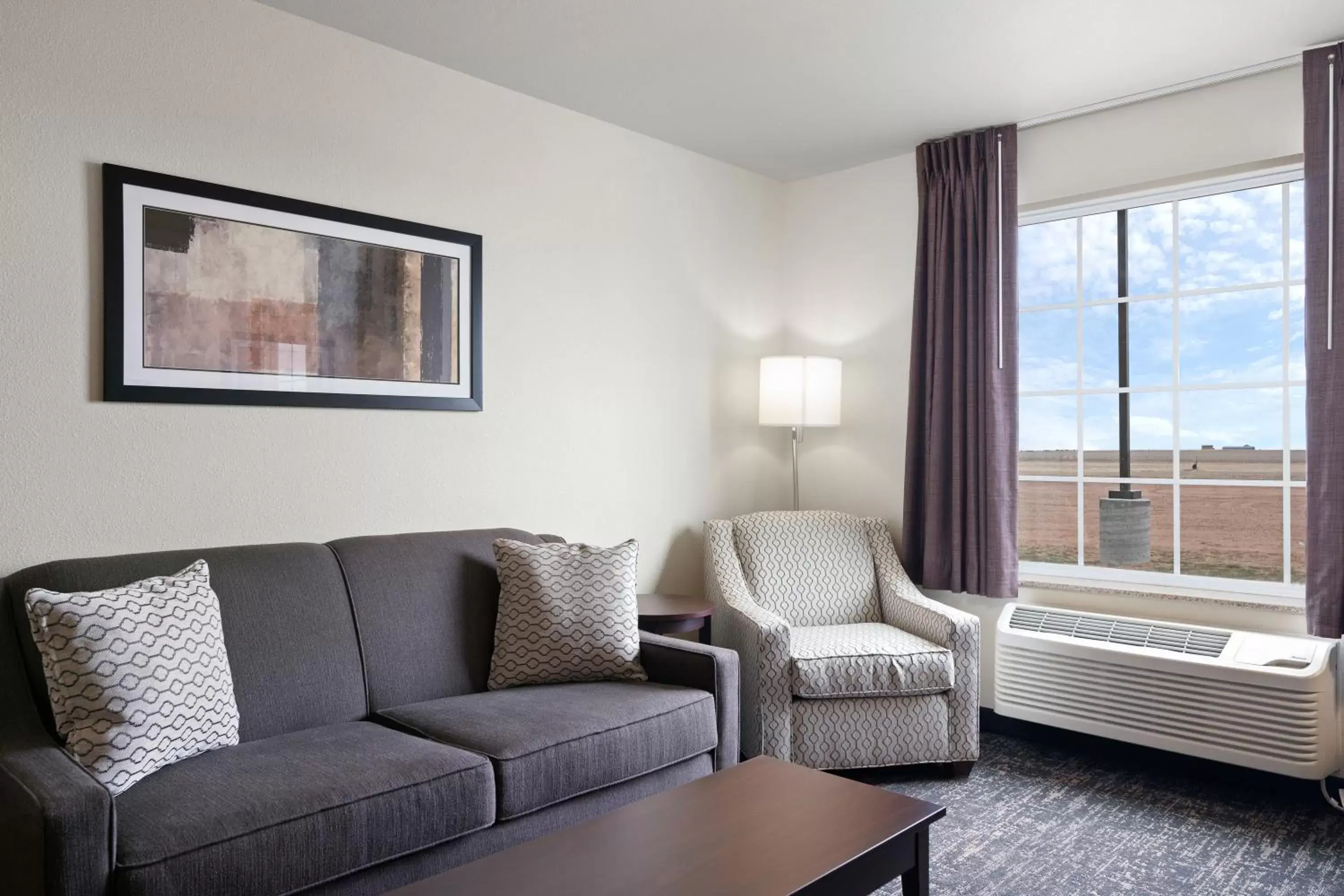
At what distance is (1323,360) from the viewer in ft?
10.1

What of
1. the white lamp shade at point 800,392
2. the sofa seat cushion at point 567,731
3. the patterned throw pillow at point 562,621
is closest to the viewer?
the sofa seat cushion at point 567,731

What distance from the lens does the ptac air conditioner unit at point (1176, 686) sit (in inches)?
119

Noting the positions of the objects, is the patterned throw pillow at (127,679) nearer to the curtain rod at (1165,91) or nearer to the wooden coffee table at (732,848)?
the wooden coffee table at (732,848)

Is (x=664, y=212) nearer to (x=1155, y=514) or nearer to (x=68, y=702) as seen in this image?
(x=1155, y=514)

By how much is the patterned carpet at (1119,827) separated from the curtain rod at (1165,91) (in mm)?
2455

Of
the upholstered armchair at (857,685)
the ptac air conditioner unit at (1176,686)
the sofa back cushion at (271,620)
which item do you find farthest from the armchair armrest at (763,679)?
the sofa back cushion at (271,620)

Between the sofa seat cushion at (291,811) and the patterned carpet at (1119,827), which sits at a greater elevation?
Answer: the sofa seat cushion at (291,811)

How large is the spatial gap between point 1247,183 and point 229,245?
11.4 ft

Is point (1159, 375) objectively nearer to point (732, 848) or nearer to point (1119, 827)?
point (1119, 827)

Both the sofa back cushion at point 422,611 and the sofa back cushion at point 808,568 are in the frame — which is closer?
the sofa back cushion at point 422,611

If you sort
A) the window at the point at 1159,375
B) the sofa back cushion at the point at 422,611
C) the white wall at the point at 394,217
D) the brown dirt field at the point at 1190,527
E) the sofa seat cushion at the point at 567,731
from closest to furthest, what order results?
1. the sofa seat cushion at the point at 567,731
2. the white wall at the point at 394,217
3. the sofa back cushion at the point at 422,611
4. the window at the point at 1159,375
5. the brown dirt field at the point at 1190,527

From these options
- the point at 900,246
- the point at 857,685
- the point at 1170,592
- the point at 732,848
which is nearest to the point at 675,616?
the point at 857,685

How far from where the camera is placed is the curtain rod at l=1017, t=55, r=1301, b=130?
320 cm

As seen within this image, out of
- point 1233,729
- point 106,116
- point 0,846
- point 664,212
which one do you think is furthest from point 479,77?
point 1233,729
